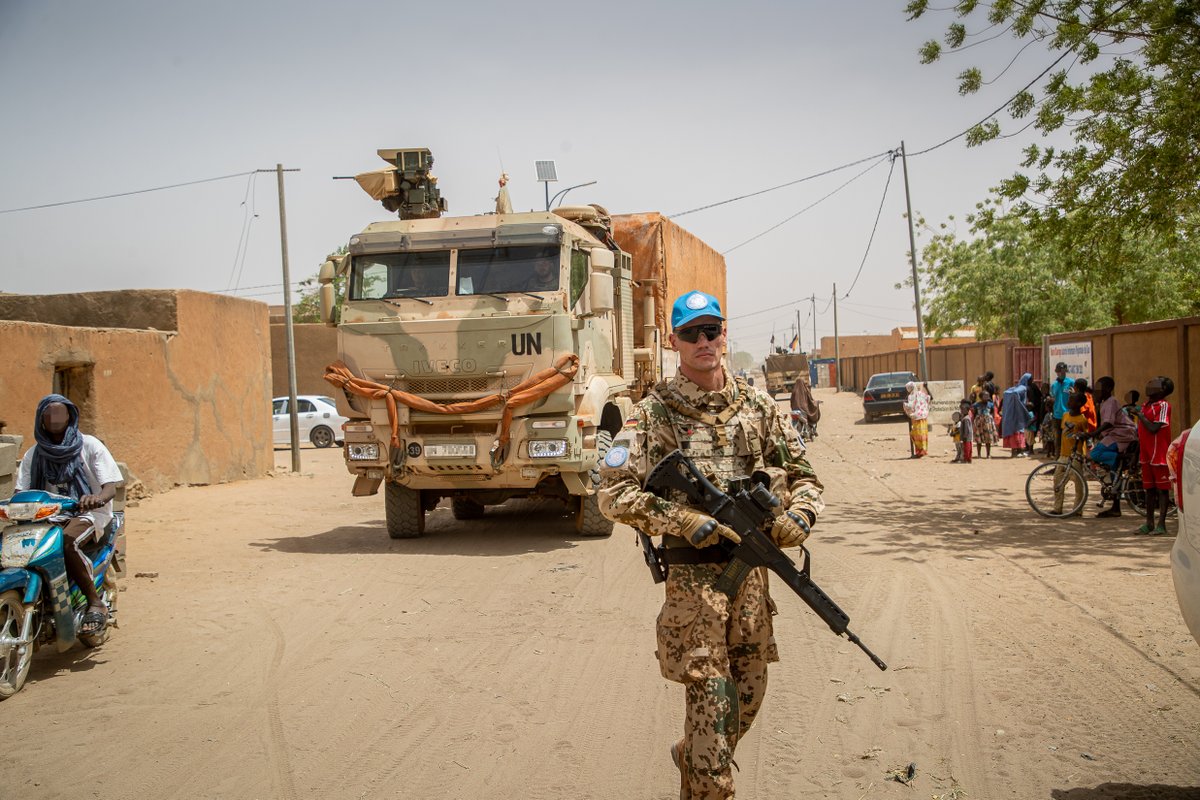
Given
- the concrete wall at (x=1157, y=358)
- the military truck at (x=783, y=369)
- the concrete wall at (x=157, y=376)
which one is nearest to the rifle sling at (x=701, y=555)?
the concrete wall at (x=157, y=376)

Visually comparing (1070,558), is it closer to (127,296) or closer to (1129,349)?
(1129,349)

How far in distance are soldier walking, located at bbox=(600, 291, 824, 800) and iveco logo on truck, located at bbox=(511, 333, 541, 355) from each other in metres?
5.77

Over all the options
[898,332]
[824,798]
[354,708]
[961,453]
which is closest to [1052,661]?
[824,798]

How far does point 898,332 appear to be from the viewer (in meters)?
70.8

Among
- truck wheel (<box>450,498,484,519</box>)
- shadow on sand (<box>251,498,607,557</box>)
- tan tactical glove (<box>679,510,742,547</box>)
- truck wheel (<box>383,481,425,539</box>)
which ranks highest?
tan tactical glove (<box>679,510,742,547</box>)

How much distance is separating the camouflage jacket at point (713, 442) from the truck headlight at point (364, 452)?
6471mm

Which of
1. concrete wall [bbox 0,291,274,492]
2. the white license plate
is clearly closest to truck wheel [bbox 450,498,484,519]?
the white license plate

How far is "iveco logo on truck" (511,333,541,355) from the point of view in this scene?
9.50 m

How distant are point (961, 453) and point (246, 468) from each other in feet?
40.1

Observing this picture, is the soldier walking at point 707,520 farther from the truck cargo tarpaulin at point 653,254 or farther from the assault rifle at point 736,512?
the truck cargo tarpaulin at point 653,254

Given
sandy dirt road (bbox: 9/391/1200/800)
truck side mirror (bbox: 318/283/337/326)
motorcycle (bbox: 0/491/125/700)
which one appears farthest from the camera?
truck side mirror (bbox: 318/283/337/326)

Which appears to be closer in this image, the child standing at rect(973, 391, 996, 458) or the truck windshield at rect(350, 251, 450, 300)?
the truck windshield at rect(350, 251, 450, 300)

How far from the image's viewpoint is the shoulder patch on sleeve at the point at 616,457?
3.54m

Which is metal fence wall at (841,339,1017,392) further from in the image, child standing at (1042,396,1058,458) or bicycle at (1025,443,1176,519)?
bicycle at (1025,443,1176,519)
